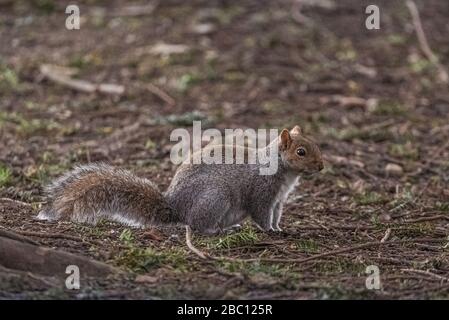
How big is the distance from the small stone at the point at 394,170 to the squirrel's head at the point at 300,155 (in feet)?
6.54

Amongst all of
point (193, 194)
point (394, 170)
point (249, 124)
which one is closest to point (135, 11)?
point (249, 124)

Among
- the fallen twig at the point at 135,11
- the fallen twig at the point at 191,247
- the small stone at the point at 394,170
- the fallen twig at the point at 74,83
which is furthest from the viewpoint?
the fallen twig at the point at 135,11

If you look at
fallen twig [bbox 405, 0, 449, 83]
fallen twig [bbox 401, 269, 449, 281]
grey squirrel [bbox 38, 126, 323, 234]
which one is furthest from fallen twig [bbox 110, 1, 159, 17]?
fallen twig [bbox 401, 269, 449, 281]

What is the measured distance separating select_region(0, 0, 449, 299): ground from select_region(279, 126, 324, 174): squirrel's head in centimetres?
44

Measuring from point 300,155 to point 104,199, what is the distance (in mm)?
1384

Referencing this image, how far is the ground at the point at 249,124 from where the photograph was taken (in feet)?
16.1

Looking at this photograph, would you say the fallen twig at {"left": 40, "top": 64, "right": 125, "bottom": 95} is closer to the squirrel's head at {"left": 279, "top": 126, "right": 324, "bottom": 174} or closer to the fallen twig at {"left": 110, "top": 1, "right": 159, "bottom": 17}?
the fallen twig at {"left": 110, "top": 1, "right": 159, "bottom": 17}

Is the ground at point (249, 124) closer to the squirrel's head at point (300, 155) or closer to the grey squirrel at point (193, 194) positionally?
the grey squirrel at point (193, 194)

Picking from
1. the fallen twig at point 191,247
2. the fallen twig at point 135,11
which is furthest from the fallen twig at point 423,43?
the fallen twig at point 191,247

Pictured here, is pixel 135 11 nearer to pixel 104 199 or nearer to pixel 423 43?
pixel 423 43

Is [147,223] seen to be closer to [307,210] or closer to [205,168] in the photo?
[205,168]

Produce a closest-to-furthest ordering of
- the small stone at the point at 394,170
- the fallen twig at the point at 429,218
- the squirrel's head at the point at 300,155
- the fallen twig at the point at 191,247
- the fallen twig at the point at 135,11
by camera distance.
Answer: the fallen twig at the point at 191,247 → the squirrel's head at the point at 300,155 → the fallen twig at the point at 429,218 → the small stone at the point at 394,170 → the fallen twig at the point at 135,11
